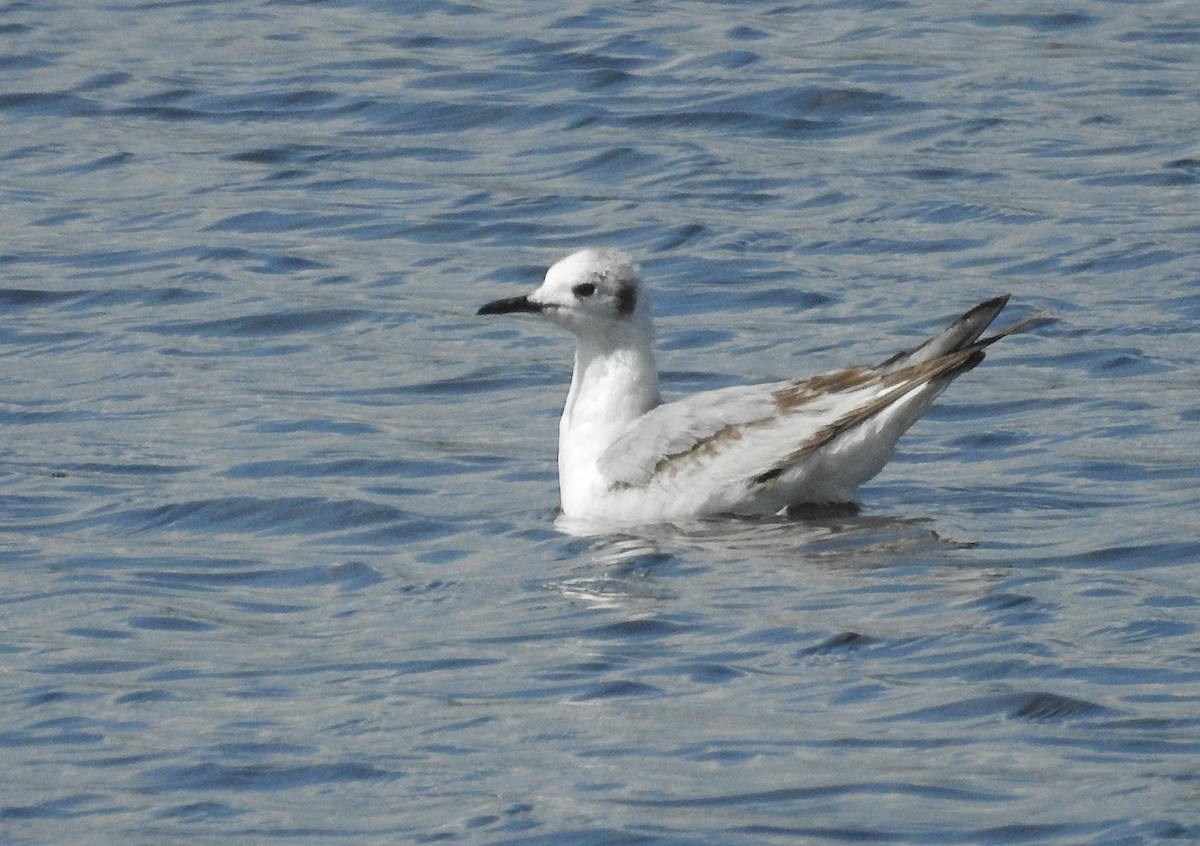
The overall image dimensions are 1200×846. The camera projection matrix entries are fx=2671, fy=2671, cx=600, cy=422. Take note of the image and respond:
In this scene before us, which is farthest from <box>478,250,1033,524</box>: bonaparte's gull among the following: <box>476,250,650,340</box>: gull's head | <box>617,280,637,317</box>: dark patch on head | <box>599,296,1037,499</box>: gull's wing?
<box>617,280,637,317</box>: dark patch on head

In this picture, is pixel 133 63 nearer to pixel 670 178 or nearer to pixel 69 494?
pixel 670 178

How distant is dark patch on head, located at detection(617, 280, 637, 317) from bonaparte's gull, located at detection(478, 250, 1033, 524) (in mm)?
492

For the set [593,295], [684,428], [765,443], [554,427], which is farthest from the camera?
[554,427]

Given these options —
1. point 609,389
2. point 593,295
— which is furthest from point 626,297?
point 609,389

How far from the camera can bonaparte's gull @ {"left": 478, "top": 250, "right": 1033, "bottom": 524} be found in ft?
36.2

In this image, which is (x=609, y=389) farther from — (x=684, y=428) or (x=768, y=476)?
(x=768, y=476)

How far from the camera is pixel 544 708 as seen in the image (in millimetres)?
8445

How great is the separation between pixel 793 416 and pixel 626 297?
44.4 inches

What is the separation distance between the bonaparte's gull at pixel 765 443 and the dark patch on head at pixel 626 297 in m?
0.49

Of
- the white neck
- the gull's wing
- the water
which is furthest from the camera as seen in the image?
the white neck

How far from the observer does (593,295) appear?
11.8 meters

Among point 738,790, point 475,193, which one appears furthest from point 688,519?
point 475,193

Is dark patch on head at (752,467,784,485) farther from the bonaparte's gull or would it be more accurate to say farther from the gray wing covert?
the gray wing covert

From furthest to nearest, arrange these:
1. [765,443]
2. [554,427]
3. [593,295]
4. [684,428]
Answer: [554,427]
[593,295]
[684,428]
[765,443]
